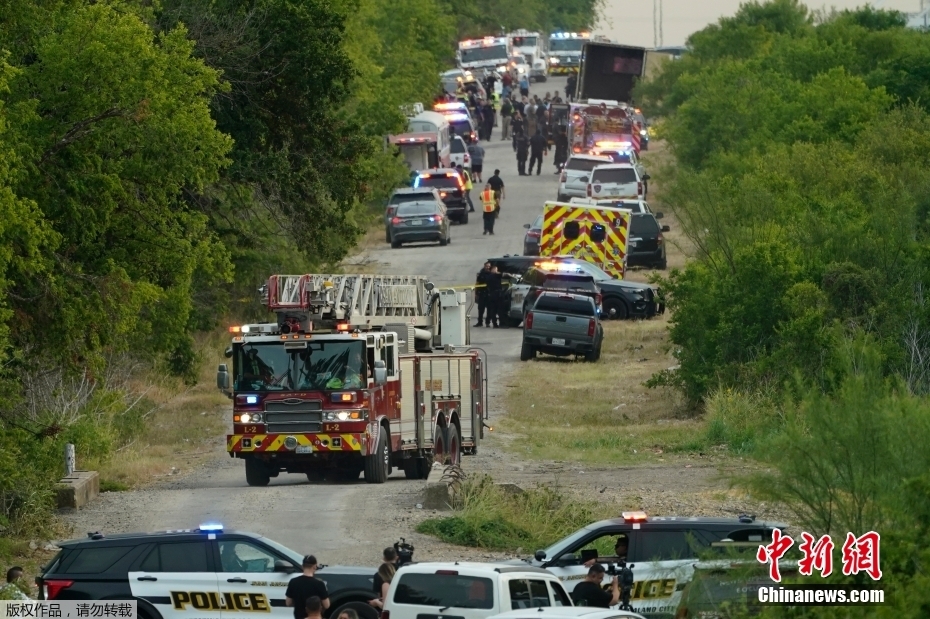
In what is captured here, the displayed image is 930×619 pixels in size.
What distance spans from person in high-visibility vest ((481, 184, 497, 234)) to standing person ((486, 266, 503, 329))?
40.1 ft

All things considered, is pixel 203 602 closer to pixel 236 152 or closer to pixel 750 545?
pixel 750 545

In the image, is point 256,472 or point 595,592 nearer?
point 595,592

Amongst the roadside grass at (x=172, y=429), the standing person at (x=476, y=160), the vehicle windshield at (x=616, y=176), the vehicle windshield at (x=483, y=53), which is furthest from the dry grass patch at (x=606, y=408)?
the vehicle windshield at (x=483, y=53)

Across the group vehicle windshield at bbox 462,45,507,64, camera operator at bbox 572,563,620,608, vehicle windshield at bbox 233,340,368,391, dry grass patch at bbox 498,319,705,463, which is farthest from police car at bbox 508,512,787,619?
vehicle windshield at bbox 462,45,507,64

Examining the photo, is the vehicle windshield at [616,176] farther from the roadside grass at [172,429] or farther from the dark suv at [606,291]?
the roadside grass at [172,429]

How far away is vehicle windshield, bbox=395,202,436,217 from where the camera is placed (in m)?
54.1

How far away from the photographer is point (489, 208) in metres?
56.4

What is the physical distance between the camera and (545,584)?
13.8 meters

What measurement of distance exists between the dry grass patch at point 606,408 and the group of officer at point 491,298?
9.47ft

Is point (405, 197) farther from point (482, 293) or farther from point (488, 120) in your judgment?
point (488, 120)

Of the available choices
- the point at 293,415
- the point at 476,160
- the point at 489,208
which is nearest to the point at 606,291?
the point at 489,208

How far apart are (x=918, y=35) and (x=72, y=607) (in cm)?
6390

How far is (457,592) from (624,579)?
2251 millimetres

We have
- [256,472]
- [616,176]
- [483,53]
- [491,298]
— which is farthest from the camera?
[483,53]
